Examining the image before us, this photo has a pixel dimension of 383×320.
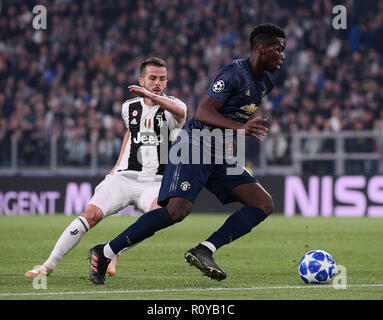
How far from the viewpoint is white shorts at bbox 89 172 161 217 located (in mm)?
7945

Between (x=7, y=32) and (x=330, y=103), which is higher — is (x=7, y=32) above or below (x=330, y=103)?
above

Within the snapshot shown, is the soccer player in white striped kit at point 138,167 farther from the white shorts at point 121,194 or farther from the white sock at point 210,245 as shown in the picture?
the white sock at point 210,245

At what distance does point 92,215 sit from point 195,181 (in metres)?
1.06

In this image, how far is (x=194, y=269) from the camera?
872 centimetres

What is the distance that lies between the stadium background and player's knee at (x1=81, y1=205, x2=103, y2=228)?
10.8m

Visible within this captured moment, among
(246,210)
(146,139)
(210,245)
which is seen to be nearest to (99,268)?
(210,245)

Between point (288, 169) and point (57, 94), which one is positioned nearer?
point (288, 169)

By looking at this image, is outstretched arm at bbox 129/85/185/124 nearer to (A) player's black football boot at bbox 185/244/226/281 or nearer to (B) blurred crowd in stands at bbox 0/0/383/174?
(A) player's black football boot at bbox 185/244/226/281

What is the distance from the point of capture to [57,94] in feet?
72.6

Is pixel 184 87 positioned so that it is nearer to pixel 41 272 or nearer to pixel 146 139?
pixel 146 139

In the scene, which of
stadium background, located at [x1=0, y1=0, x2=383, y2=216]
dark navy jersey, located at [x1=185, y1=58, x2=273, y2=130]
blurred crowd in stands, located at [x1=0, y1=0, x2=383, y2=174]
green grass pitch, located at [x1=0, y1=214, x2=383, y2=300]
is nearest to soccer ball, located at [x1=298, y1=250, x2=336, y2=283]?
green grass pitch, located at [x1=0, y1=214, x2=383, y2=300]
